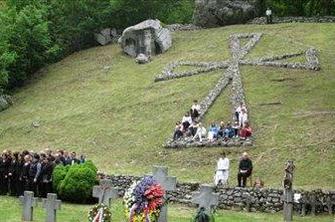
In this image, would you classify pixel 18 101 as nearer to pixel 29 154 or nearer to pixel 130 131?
pixel 130 131

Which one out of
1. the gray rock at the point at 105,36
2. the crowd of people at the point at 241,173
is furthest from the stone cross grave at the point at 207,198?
the gray rock at the point at 105,36

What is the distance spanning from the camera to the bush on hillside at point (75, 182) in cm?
2420

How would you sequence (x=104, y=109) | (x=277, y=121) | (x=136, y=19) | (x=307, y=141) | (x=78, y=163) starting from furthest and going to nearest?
(x=136, y=19), (x=104, y=109), (x=277, y=121), (x=307, y=141), (x=78, y=163)

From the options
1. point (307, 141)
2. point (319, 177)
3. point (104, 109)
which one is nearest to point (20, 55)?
point (104, 109)

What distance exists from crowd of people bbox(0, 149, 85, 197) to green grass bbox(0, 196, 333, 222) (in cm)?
139

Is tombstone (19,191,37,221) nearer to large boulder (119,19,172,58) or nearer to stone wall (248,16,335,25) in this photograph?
large boulder (119,19,172,58)

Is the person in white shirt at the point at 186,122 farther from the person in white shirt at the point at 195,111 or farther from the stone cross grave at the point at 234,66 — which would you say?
the stone cross grave at the point at 234,66

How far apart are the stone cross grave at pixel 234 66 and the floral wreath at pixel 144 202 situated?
18.4 m

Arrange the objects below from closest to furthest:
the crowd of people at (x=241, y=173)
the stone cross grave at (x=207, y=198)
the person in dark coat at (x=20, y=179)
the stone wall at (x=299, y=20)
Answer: the stone cross grave at (x=207, y=198), the crowd of people at (x=241, y=173), the person in dark coat at (x=20, y=179), the stone wall at (x=299, y=20)

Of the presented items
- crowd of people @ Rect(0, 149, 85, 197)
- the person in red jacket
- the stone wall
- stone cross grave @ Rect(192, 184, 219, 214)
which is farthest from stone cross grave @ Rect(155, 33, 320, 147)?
stone cross grave @ Rect(192, 184, 219, 214)

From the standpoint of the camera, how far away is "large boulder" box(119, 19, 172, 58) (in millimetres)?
49500

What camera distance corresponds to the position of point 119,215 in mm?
21641

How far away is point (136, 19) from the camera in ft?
187

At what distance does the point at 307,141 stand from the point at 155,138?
784 centimetres
